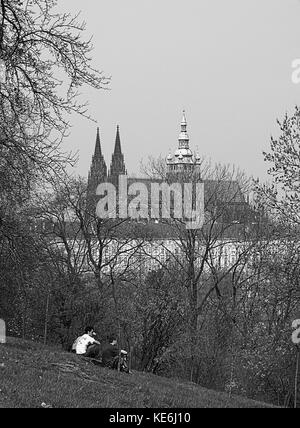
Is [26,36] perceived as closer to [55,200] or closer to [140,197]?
[55,200]

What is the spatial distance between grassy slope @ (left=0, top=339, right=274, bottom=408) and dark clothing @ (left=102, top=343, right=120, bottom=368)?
2219mm

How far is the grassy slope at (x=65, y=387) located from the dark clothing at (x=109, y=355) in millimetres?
2219

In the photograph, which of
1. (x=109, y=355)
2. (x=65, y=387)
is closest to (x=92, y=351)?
(x=109, y=355)

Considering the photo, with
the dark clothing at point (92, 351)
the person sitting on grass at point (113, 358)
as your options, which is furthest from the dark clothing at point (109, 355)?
the dark clothing at point (92, 351)

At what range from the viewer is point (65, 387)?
9.53 meters

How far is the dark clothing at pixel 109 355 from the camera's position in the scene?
15383 mm

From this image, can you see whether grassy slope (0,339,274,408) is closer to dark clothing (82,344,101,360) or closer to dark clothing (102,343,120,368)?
dark clothing (102,343,120,368)

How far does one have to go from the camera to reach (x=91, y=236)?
38.9 meters

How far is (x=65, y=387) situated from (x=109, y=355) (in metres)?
6.08

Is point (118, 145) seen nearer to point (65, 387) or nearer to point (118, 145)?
point (118, 145)

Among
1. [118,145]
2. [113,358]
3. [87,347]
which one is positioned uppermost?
A: [118,145]

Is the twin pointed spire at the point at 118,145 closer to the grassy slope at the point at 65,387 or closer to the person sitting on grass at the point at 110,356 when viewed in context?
the person sitting on grass at the point at 110,356

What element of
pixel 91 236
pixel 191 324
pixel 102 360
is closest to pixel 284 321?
pixel 191 324

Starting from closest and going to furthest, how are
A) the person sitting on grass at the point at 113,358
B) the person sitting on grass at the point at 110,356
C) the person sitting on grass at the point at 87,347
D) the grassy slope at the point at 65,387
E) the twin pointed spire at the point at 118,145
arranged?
the grassy slope at the point at 65,387 → the person sitting on grass at the point at 113,358 → the person sitting on grass at the point at 110,356 → the person sitting on grass at the point at 87,347 → the twin pointed spire at the point at 118,145
